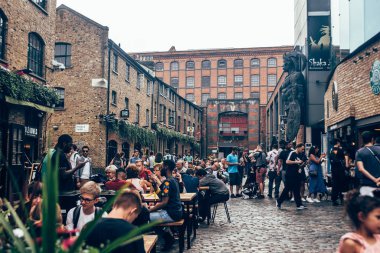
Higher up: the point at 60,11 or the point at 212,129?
the point at 60,11

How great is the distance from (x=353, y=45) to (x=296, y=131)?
9.71m

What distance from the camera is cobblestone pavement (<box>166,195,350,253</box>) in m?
7.03

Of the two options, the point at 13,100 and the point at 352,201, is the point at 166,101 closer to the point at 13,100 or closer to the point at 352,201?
the point at 13,100

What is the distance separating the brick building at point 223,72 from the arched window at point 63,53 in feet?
125

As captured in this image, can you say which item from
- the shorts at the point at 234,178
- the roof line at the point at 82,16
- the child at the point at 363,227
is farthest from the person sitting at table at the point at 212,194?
the roof line at the point at 82,16

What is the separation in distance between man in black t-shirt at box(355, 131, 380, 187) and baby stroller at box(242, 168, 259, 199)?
786 cm

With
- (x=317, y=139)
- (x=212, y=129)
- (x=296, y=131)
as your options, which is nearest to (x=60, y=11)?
(x=296, y=131)

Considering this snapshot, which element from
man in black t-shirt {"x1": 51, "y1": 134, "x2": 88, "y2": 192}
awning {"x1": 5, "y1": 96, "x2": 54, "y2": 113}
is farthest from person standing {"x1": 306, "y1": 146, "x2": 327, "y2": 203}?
awning {"x1": 5, "y1": 96, "x2": 54, "y2": 113}

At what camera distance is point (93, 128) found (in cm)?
A: 2288

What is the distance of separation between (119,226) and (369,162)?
545 centimetres

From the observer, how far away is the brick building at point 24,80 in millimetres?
13367

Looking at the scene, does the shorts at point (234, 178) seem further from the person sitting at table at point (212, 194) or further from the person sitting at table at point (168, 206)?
the person sitting at table at point (168, 206)

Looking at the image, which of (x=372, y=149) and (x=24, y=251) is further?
(x=372, y=149)

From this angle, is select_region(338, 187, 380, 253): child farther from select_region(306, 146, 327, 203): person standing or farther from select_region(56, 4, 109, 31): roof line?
select_region(56, 4, 109, 31): roof line
